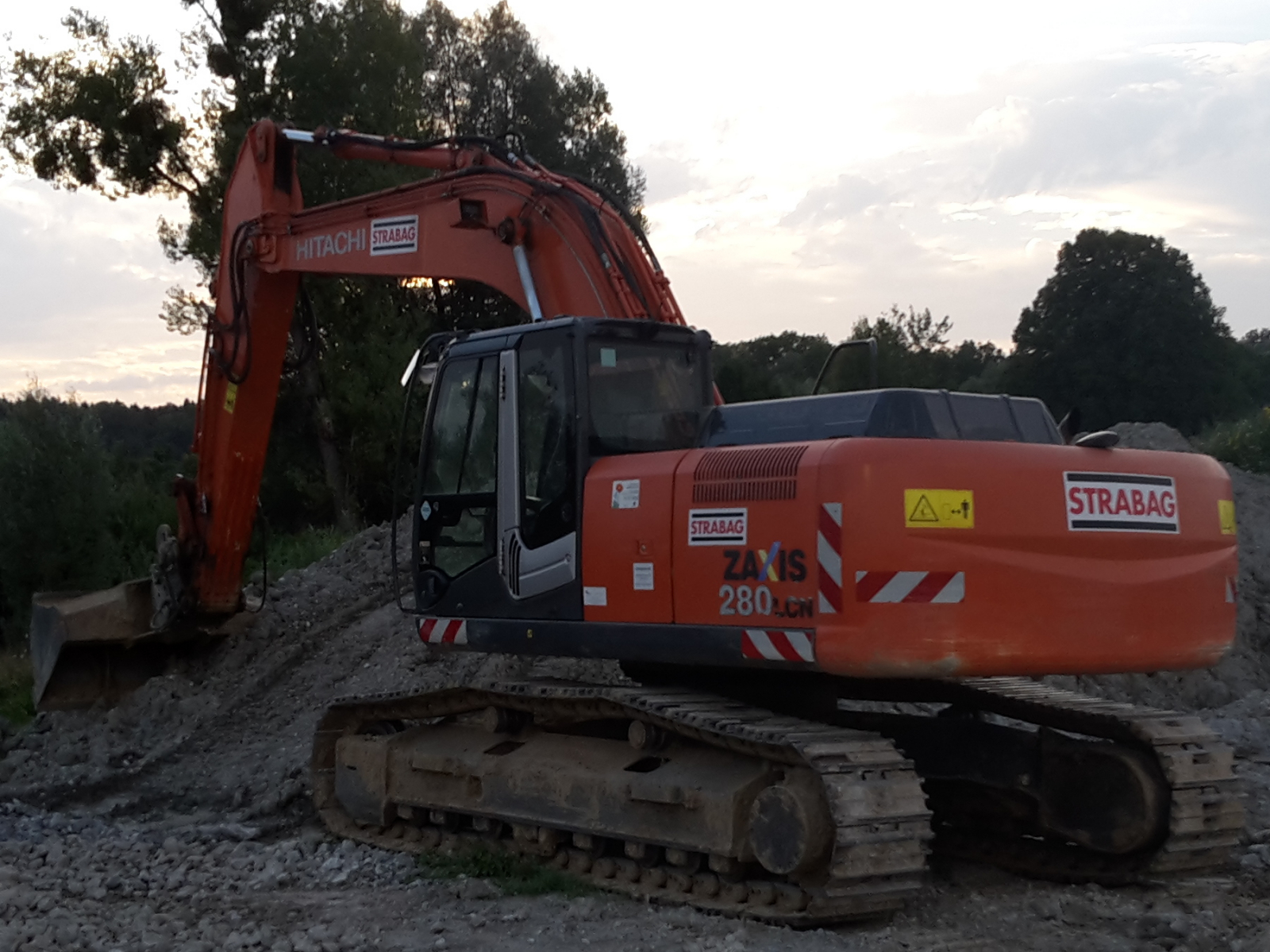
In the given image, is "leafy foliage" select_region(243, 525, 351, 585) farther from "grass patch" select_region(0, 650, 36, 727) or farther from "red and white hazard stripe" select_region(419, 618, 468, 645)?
"red and white hazard stripe" select_region(419, 618, 468, 645)

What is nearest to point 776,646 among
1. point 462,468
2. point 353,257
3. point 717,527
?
point 717,527

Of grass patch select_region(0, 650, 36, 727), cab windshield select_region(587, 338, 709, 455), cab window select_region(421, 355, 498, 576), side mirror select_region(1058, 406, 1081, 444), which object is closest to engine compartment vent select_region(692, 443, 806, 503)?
cab windshield select_region(587, 338, 709, 455)

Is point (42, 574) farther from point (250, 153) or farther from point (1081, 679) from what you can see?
point (1081, 679)

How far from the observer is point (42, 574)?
18922 millimetres

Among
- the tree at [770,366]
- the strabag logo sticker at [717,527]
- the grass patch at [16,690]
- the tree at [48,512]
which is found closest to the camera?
the strabag logo sticker at [717,527]

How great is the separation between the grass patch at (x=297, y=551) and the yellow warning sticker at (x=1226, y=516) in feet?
40.8

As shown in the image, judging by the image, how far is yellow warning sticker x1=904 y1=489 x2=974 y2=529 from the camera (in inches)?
233

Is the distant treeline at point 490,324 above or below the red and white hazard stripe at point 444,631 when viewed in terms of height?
above

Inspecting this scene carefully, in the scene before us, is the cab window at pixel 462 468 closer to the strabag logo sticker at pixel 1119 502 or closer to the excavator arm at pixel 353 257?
the excavator arm at pixel 353 257

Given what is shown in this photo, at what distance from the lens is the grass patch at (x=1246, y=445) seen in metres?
21.0

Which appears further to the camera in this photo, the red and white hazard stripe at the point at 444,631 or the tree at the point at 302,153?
the tree at the point at 302,153

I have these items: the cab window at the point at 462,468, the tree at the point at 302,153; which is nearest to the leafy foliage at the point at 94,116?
the tree at the point at 302,153

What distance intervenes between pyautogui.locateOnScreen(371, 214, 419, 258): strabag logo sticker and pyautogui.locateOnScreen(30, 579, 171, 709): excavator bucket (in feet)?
11.9

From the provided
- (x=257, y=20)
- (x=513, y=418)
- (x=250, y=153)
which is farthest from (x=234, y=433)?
(x=257, y=20)
